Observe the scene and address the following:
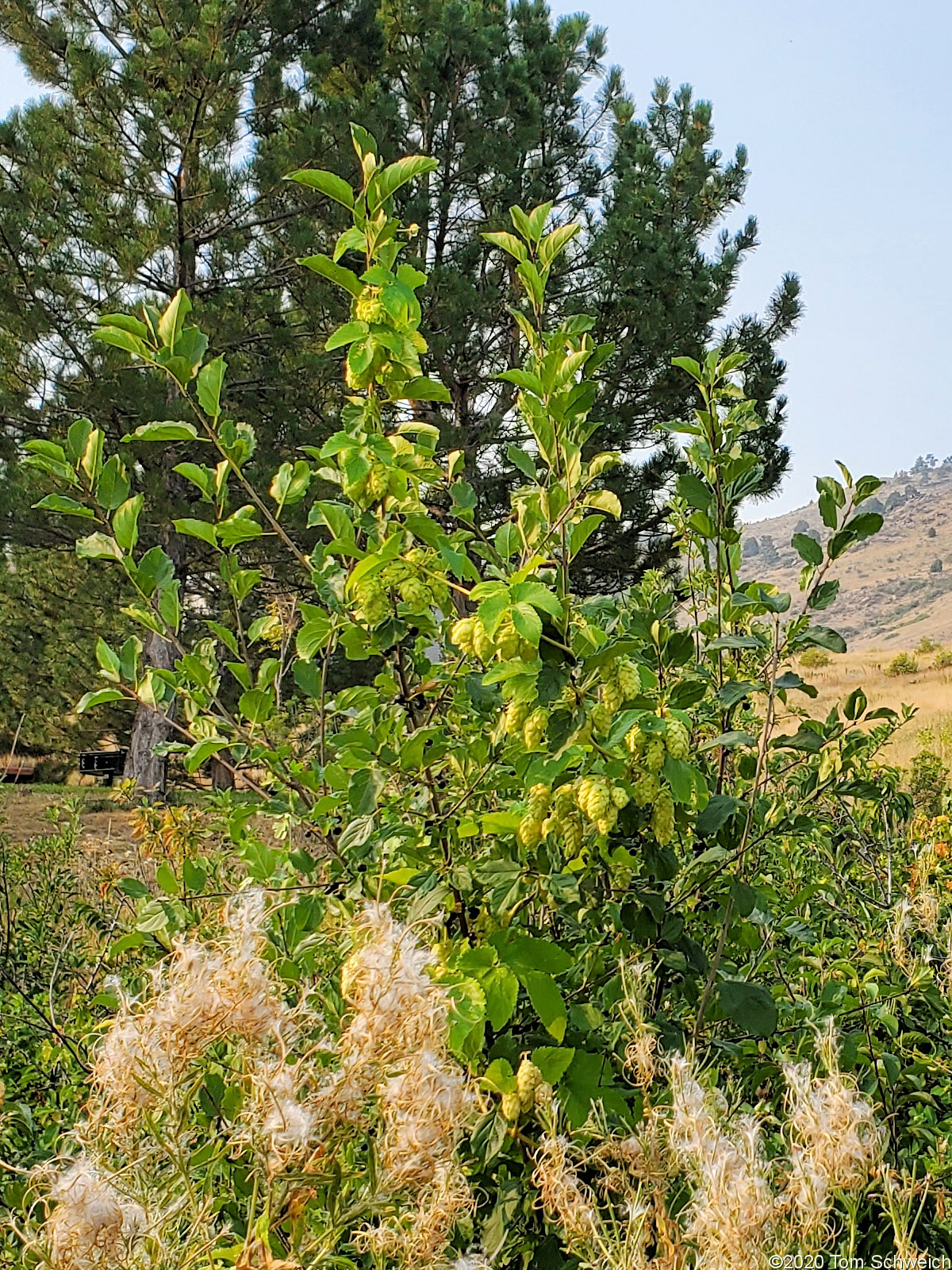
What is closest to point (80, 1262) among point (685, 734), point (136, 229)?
point (685, 734)

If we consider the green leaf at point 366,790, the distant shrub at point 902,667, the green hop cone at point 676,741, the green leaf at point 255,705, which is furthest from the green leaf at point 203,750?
the distant shrub at point 902,667

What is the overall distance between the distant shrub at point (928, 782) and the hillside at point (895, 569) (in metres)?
66.0

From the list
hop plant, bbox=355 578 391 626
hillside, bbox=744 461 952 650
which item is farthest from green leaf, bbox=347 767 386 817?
hillside, bbox=744 461 952 650

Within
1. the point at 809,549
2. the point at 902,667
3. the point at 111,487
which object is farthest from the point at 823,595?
the point at 902,667

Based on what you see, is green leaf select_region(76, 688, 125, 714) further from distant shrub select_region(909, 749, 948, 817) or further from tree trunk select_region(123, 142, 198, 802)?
tree trunk select_region(123, 142, 198, 802)

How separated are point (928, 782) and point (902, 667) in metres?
18.0

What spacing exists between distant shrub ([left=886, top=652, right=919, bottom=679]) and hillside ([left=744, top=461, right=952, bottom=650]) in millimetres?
47476

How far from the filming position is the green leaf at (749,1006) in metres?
1.07

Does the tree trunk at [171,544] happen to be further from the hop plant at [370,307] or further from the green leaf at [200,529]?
the hop plant at [370,307]

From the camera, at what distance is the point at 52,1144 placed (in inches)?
55.3

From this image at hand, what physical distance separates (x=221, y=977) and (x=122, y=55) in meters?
10.6

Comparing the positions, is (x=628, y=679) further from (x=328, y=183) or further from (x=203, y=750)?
(x=328, y=183)

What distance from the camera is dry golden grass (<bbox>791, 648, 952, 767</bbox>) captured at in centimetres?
1068

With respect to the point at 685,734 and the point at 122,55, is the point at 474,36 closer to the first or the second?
the point at 122,55
